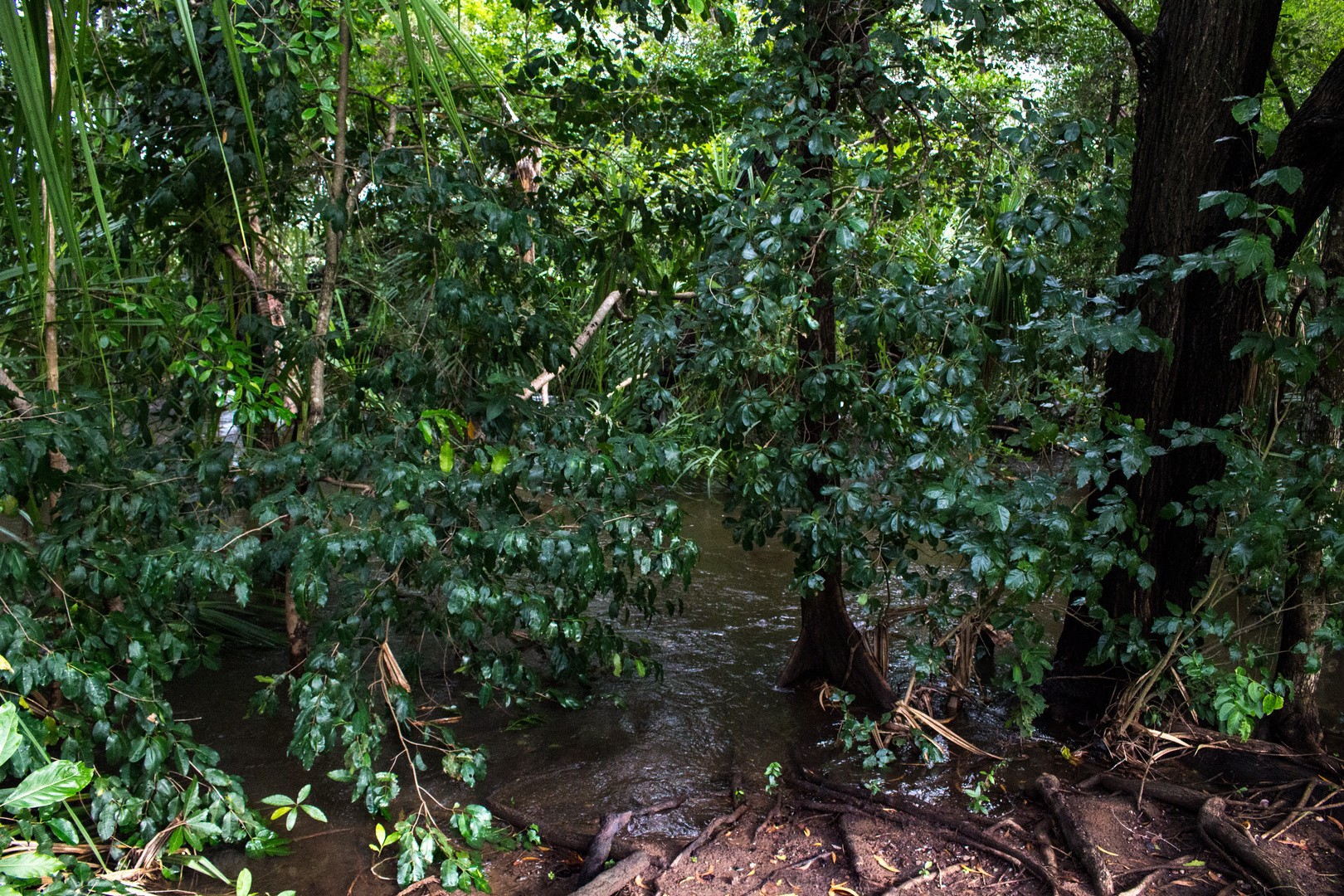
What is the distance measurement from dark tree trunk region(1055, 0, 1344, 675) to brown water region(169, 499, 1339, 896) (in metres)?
1.02

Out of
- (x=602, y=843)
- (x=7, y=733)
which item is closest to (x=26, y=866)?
(x=7, y=733)

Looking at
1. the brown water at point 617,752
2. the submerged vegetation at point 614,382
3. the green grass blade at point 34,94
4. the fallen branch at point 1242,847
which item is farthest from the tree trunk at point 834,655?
the green grass blade at point 34,94

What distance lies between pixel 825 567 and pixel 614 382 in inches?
45.7

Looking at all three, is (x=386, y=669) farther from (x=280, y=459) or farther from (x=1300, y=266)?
(x=1300, y=266)

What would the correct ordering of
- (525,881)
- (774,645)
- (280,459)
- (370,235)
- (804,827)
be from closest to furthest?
(280,459)
(525,881)
(804,827)
(370,235)
(774,645)

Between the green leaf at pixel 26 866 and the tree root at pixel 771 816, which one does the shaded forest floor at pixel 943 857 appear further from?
the green leaf at pixel 26 866

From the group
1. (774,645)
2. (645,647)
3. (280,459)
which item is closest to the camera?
(280,459)

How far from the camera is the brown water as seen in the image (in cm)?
292

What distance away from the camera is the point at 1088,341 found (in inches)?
103

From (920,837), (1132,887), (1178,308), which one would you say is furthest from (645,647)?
(1178,308)

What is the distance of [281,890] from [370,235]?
2.17 meters

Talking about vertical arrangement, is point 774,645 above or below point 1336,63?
below

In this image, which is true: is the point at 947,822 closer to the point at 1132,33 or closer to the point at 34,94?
the point at 1132,33

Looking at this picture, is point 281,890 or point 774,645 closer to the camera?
point 281,890
